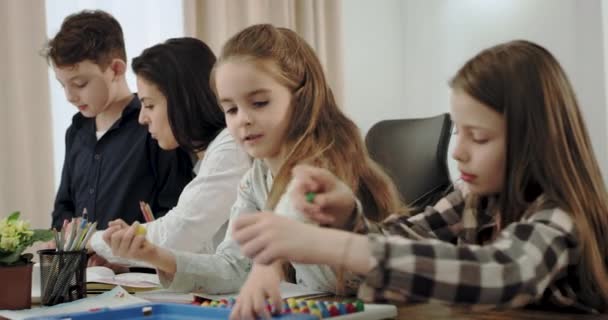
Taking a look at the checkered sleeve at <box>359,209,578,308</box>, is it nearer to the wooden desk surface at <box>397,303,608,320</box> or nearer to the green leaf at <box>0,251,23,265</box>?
the wooden desk surface at <box>397,303,608,320</box>

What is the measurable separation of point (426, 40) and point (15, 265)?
3.43m

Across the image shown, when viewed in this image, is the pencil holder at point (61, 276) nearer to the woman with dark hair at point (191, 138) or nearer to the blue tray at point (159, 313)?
the blue tray at point (159, 313)

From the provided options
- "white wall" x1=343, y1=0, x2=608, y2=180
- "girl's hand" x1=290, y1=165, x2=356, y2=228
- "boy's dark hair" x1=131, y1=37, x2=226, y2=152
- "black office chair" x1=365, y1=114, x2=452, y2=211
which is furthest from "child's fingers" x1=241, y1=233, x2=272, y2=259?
"white wall" x1=343, y1=0, x2=608, y2=180

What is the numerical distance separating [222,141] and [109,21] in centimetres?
68

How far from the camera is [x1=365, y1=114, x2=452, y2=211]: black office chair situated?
2.52 m

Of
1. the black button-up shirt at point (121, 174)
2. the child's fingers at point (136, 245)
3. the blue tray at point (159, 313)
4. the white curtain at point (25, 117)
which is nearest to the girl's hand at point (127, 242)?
the child's fingers at point (136, 245)

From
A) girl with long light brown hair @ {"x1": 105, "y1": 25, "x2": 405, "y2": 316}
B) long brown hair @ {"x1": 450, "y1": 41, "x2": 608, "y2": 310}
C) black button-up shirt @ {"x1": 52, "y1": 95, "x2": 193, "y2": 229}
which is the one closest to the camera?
long brown hair @ {"x1": 450, "y1": 41, "x2": 608, "y2": 310}

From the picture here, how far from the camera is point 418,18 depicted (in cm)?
431

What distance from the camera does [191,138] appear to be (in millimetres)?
1726

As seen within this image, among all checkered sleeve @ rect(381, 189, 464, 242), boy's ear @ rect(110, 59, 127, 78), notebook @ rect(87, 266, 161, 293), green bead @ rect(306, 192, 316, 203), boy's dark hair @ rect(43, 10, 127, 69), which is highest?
boy's dark hair @ rect(43, 10, 127, 69)

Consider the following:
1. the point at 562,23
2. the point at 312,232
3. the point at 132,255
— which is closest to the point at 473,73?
the point at 312,232

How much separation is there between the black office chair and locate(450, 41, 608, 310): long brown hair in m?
1.48

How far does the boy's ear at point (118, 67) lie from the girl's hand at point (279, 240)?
1.53m

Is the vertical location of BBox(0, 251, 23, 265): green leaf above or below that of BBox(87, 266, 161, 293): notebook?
above
